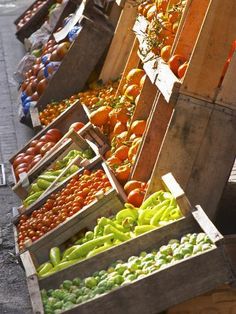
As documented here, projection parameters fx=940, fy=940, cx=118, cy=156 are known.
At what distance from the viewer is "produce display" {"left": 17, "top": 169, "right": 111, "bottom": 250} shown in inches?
269

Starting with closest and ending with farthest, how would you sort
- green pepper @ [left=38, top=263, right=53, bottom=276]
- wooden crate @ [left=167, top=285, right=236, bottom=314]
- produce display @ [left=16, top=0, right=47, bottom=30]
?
wooden crate @ [left=167, top=285, right=236, bottom=314] → green pepper @ [left=38, top=263, right=53, bottom=276] → produce display @ [left=16, top=0, right=47, bottom=30]

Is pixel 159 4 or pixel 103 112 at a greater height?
pixel 159 4

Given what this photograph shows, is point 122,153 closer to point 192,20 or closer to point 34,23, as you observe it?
point 192,20

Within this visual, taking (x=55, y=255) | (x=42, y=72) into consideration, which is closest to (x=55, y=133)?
(x=42, y=72)

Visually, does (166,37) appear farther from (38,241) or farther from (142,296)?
(142,296)

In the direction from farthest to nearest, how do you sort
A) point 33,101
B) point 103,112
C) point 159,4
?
point 33,101 → point 103,112 → point 159,4

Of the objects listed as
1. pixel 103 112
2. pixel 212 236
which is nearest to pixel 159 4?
pixel 103 112

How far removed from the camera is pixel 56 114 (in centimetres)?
970

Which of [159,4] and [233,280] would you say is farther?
[159,4]

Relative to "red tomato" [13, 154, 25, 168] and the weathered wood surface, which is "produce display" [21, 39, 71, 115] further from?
"red tomato" [13, 154, 25, 168]

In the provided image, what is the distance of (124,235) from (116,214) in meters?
0.54

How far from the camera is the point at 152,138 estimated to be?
256 inches

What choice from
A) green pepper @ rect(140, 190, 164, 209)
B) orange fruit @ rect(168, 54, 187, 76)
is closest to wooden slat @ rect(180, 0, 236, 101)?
orange fruit @ rect(168, 54, 187, 76)

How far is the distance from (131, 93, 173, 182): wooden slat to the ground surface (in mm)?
1284
